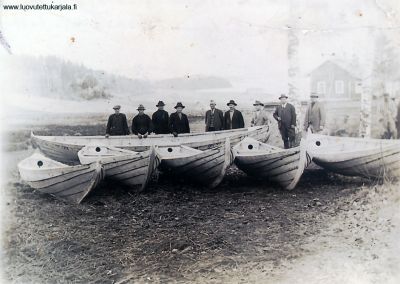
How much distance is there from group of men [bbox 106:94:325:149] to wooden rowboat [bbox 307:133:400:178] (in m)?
0.22

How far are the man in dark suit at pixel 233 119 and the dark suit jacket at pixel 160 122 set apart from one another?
71 cm

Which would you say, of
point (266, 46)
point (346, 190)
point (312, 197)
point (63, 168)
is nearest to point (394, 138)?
point (346, 190)

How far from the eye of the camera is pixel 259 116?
479 cm

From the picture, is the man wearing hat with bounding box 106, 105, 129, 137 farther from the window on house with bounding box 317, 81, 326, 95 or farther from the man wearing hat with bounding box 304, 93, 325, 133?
the window on house with bounding box 317, 81, 326, 95

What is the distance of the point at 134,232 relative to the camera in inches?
173

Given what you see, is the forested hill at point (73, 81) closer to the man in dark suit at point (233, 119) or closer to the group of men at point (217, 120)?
the group of men at point (217, 120)

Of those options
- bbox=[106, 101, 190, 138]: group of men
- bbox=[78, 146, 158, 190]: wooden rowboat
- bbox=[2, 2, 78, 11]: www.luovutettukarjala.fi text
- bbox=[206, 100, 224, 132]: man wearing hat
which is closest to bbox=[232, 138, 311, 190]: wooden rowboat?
bbox=[206, 100, 224, 132]: man wearing hat

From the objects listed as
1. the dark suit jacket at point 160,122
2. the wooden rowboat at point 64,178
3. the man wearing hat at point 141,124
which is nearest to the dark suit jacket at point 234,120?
the dark suit jacket at point 160,122

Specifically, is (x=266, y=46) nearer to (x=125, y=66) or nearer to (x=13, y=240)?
(x=125, y=66)

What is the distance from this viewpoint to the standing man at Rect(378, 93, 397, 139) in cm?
460

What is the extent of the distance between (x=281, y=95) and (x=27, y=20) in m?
2.94

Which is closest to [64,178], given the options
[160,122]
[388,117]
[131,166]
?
[131,166]

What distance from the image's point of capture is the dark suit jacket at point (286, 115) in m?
4.77

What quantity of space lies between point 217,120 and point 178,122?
464 millimetres
